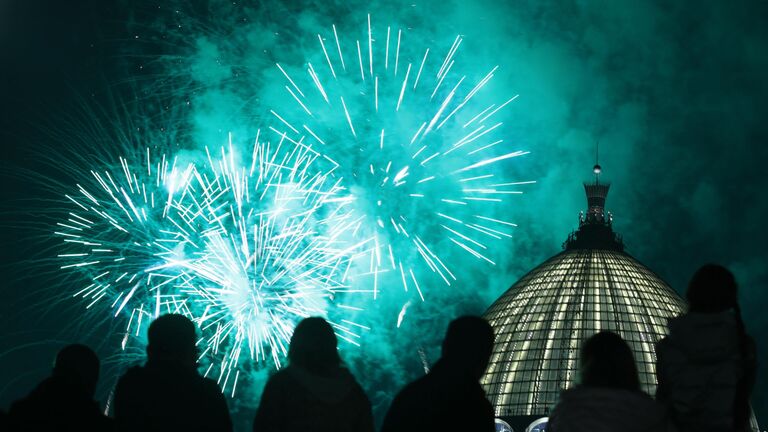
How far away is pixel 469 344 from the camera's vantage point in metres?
8.55

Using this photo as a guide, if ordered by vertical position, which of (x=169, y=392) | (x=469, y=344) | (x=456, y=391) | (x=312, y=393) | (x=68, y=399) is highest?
(x=469, y=344)

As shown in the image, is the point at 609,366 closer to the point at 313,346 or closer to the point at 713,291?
the point at 713,291

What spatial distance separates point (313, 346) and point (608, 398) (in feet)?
7.99

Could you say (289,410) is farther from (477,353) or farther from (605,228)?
(605,228)

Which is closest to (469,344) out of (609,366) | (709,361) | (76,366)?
(609,366)

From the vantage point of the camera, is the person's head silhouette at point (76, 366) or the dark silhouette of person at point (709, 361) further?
the person's head silhouette at point (76, 366)

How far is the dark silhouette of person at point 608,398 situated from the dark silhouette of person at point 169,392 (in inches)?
111

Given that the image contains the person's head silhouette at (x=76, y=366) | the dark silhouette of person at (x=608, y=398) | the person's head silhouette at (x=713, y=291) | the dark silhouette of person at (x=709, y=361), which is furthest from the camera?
the person's head silhouette at (x=76, y=366)

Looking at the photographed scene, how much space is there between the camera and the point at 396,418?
8.69 m

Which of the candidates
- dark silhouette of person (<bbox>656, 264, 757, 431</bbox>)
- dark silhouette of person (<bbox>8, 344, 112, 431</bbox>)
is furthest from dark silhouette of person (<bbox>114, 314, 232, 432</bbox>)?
dark silhouette of person (<bbox>656, 264, 757, 431</bbox>)

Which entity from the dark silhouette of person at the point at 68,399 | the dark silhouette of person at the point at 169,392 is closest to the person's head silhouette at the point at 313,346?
the dark silhouette of person at the point at 169,392

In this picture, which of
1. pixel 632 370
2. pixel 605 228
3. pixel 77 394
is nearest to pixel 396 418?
pixel 632 370

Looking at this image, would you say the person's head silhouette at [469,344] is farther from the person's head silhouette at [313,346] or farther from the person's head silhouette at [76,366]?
the person's head silhouette at [76,366]

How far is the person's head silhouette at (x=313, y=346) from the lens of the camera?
357 inches
